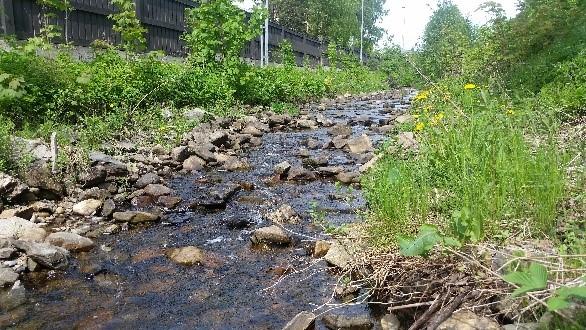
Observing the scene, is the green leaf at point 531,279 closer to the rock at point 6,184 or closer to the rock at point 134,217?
the rock at point 134,217

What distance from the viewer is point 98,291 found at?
3.97 m

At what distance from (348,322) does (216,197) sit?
3.44m

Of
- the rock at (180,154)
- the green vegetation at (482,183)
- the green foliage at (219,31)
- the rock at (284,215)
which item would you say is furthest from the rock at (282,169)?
the green foliage at (219,31)

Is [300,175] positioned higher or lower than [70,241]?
higher

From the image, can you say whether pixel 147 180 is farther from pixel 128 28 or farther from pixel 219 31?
pixel 219 31

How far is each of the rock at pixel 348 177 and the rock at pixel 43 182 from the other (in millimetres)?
3548

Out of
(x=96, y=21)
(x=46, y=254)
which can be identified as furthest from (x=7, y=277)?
(x=96, y=21)

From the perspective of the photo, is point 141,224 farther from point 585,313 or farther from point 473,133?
point 585,313

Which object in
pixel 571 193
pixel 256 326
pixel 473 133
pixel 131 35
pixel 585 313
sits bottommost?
pixel 256 326

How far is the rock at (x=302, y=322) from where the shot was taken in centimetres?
315

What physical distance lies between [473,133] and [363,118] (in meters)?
10.1

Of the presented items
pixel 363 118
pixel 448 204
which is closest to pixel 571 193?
pixel 448 204

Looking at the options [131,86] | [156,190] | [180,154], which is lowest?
[156,190]

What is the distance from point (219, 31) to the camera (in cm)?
1388
